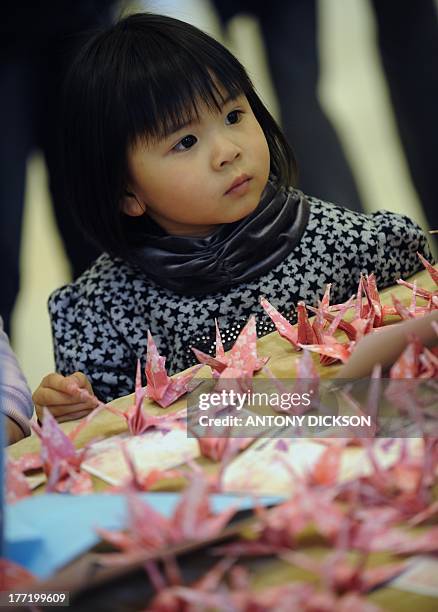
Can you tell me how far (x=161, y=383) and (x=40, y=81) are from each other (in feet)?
5.69

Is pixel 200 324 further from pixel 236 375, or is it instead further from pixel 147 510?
pixel 147 510

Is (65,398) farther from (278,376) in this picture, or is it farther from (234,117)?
(234,117)

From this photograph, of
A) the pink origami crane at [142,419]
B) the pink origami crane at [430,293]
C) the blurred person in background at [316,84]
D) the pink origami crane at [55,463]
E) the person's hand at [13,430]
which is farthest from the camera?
the blurred person in background at [316,84]

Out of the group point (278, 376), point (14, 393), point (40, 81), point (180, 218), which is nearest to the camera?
point (278, 376)

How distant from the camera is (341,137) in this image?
102 inches

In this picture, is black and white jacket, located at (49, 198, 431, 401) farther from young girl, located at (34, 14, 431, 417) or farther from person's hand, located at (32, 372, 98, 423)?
person's hand, located at (32, 372, 98, 423)

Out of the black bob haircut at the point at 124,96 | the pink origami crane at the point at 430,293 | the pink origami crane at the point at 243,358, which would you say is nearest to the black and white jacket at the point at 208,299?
the black bob haircut at the point at 124,96

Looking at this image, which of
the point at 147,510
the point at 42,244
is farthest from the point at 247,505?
the point at 42,244

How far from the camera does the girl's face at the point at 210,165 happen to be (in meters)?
1.30

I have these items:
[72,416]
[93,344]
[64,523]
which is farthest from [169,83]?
[64,523]

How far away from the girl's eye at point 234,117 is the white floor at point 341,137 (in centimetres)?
123

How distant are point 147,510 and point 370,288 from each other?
54cm

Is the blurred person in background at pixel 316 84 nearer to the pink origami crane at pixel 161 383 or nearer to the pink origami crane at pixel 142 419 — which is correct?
the pink origami crane at pixel 161 383

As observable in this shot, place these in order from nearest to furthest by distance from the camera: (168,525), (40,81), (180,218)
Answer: (168,525)
(180,218)
(40,81)
